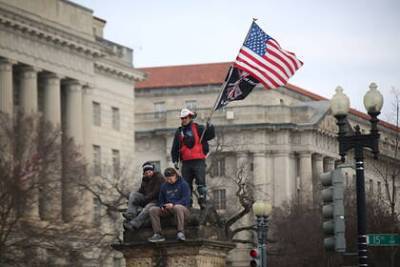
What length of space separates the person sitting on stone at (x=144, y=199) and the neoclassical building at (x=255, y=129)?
366 feet

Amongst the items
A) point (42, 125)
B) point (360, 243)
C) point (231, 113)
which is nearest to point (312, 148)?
point (231, 113)

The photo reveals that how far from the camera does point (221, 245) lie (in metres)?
29.0

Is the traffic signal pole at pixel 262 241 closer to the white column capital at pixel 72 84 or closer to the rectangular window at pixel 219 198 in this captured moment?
the white column capital at pixel 72 84

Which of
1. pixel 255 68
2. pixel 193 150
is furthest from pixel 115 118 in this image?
pixel 193 150

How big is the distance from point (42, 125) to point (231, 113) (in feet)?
222

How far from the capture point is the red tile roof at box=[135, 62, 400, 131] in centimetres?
15538

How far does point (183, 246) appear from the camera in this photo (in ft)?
93.7

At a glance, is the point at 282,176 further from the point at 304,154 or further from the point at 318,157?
the point at 318,157

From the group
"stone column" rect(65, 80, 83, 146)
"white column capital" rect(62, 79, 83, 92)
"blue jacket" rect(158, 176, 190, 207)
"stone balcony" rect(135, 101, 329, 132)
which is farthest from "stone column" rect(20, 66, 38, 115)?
"blue jacket" rect(158, 176, 190, 207)

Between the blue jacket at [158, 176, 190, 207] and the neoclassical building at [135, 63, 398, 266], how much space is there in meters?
113

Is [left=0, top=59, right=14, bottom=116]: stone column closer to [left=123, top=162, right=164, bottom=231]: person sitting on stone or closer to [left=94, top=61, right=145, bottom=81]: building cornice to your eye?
[left=94, top=61, right=145, bottom=81]: building cornice

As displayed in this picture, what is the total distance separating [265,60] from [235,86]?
73 centimetres

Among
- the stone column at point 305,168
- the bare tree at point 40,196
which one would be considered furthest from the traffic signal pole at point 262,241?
the stone column at point 305,168

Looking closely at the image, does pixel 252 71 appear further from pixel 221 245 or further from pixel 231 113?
pixel 231 113
